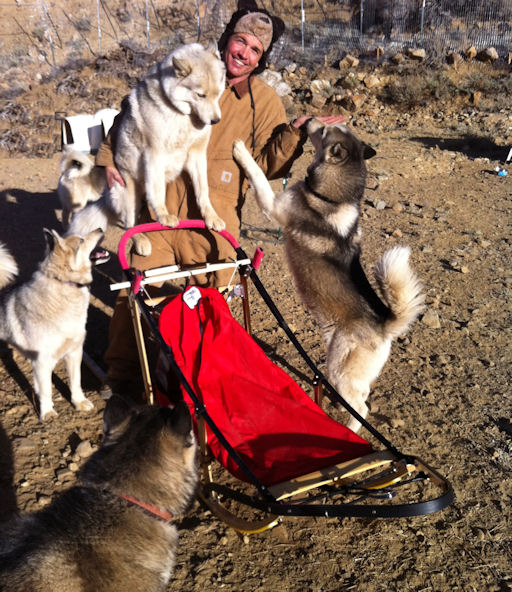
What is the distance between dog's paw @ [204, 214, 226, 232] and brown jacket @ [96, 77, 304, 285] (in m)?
0.29

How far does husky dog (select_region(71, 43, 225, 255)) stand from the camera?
321 centimetres

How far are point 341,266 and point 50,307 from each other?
6.42 feet

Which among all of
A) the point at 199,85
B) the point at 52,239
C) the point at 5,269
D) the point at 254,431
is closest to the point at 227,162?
the point at 199,85

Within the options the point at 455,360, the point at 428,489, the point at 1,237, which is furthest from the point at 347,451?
the point at 1,237

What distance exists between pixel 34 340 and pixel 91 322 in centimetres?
158

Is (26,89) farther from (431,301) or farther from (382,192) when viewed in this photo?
(431,301)

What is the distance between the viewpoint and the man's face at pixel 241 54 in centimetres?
338

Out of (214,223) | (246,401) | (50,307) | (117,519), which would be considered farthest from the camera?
(214,223)

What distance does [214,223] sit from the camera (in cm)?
330

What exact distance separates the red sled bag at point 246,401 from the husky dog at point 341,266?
2.05 feet

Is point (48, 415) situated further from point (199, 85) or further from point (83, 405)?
point (199, 85)

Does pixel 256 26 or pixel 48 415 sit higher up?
pixel 256 26

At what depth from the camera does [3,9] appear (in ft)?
66.1

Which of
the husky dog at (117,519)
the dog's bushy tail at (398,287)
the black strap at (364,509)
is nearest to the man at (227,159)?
the dog's bushy tail at (398,287)
